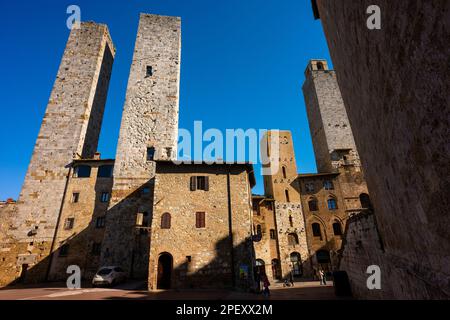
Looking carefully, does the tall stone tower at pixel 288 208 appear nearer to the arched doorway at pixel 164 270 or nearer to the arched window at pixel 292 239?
the arched window at pixel 292 239

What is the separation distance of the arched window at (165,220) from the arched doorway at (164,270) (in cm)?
169

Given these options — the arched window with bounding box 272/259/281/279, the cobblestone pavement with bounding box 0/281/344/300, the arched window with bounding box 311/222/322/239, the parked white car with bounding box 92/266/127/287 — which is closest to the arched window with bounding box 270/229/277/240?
the arched window with bounding box 272/259/281/279

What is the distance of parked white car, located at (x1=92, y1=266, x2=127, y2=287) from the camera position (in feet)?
48.3

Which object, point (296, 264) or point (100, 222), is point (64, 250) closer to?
point (100, 222)

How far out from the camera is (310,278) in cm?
2347

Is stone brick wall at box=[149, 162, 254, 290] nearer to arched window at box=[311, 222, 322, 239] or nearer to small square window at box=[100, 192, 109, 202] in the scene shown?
small square window at box=[100, 192, 109, 202]

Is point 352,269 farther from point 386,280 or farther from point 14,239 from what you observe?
point 14,239

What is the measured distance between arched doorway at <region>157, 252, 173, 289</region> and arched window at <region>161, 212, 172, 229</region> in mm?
1694

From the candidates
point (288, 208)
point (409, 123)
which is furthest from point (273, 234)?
point (409, 123)

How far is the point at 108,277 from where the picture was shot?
48.6 feet

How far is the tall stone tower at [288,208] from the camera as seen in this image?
2494 centimetres

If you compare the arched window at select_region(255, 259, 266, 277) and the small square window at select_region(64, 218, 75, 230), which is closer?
the arched window at select_region(255, 259, 266, 277)

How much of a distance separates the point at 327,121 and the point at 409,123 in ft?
99.7
